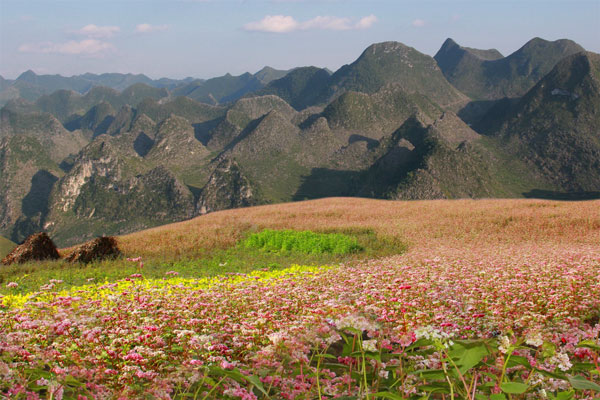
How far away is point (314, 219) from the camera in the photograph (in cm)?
2605

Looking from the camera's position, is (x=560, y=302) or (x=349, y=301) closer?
(x=349, y=301)

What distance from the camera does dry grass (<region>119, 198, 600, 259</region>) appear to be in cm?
1750

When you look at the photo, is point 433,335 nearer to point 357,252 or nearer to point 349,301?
point 349,301

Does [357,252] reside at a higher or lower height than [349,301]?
lower

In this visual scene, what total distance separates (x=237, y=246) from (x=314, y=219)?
8.52 metres

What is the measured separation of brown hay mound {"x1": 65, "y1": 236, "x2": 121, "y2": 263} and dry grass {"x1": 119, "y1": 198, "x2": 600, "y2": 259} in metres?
0.74

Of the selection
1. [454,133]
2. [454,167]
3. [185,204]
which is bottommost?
[185,204]

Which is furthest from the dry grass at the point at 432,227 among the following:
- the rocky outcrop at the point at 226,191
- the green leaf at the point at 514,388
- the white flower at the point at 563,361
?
the rocky outcrop at the point at 226,191

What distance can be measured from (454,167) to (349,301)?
14522cm

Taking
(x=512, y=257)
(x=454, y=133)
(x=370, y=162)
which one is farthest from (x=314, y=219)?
(x=454, y=133)

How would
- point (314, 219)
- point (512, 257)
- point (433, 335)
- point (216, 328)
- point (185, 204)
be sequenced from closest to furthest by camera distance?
point (433, 335) < point (216, 328) < point (512, 257) < point (314, 219) < point (185, 204)

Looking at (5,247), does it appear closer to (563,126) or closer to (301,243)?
(301,243)

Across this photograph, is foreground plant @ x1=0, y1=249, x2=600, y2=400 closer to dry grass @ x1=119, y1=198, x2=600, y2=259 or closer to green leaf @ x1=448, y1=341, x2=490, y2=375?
green leaf @ x1=448, y1=341, x2=490, y2=375

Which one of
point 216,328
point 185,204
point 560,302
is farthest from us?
point 185,204
